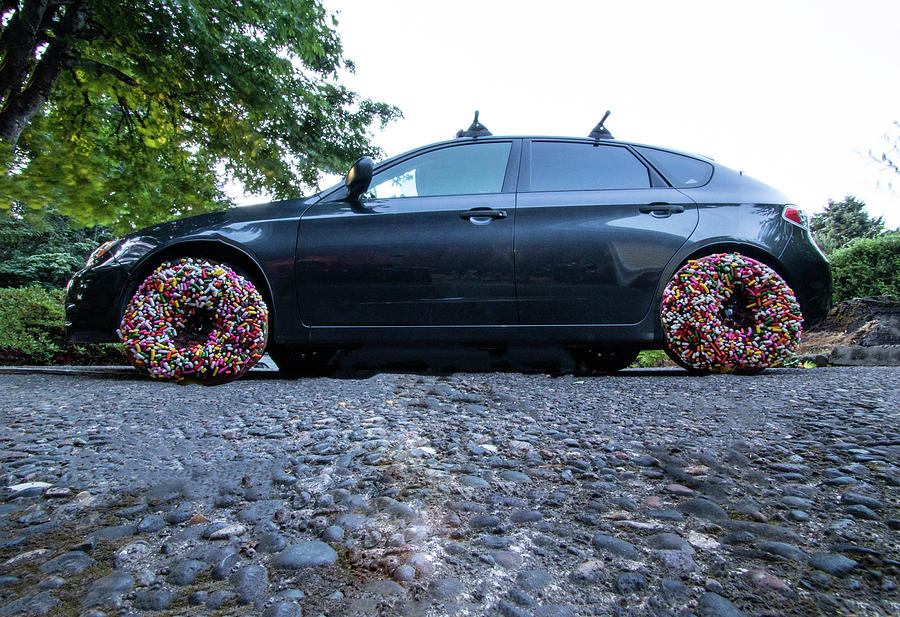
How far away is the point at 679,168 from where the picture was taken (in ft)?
12.2

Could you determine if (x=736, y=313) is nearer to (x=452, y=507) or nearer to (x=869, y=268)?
(x=452, y=507)

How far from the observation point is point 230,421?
228 cm

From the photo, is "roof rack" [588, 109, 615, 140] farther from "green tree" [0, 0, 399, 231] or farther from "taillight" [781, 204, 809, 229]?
"green tree" [0, 0, 399, 231]

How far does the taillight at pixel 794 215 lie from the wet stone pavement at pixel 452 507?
1.51m

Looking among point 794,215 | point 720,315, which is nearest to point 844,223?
point 794,215

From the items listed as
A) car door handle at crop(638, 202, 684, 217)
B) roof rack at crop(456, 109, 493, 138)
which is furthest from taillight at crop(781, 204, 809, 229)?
roof rack at crop(456, 109, 493, 138)

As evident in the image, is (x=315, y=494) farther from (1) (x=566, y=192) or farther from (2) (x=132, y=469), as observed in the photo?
(1) (x=566, y=192)

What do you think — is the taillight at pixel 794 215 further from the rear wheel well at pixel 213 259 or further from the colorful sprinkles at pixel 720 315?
the rear wheel well at pixel 213 259

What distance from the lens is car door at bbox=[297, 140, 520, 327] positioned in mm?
3389

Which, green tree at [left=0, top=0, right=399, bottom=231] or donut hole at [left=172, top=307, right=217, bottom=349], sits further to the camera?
green tree at [left=0, top=0, right=399, bottom=231]

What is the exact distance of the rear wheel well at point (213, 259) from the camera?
3.47m

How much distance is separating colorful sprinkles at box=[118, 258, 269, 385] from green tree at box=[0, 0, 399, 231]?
3.11 metres

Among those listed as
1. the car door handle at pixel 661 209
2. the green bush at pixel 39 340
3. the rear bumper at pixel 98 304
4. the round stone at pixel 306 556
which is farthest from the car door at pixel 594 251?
the green bush at pixel 39 340

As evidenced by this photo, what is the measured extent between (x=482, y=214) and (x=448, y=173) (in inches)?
20.4
